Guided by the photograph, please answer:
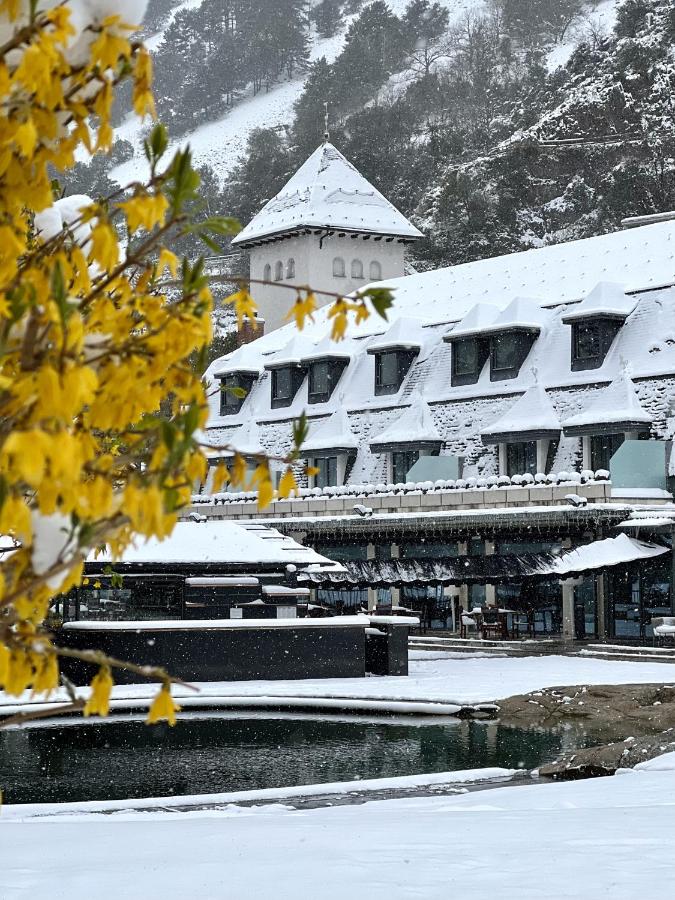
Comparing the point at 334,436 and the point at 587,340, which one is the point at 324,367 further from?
the point at 587,340

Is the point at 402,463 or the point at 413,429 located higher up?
the point at 413,429

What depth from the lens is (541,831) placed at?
10367 mm

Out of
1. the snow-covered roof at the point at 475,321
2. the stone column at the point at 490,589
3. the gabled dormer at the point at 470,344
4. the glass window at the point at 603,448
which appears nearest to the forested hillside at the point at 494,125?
the snow-covered roof at the point at 475,321

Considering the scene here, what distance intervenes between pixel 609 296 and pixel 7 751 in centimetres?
2559

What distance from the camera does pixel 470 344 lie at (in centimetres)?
4459

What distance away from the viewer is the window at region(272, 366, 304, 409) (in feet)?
168

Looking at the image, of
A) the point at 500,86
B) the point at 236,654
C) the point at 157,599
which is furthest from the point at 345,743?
the point at 500,86

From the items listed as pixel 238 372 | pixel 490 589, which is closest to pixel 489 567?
pixel 490 589

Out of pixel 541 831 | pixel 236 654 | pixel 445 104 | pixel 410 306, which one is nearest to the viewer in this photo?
pixel 541 831

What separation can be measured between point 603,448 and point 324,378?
12.9m

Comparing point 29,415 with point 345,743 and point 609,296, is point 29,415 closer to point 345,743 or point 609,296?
point 345,743

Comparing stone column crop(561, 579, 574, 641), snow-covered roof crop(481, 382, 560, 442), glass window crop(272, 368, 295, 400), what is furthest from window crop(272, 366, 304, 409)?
stone column crop(561, 579, 574, 641)

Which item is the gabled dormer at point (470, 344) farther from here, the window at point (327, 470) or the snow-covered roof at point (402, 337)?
the window at point (327, 470)

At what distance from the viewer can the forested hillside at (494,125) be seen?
71125mm
